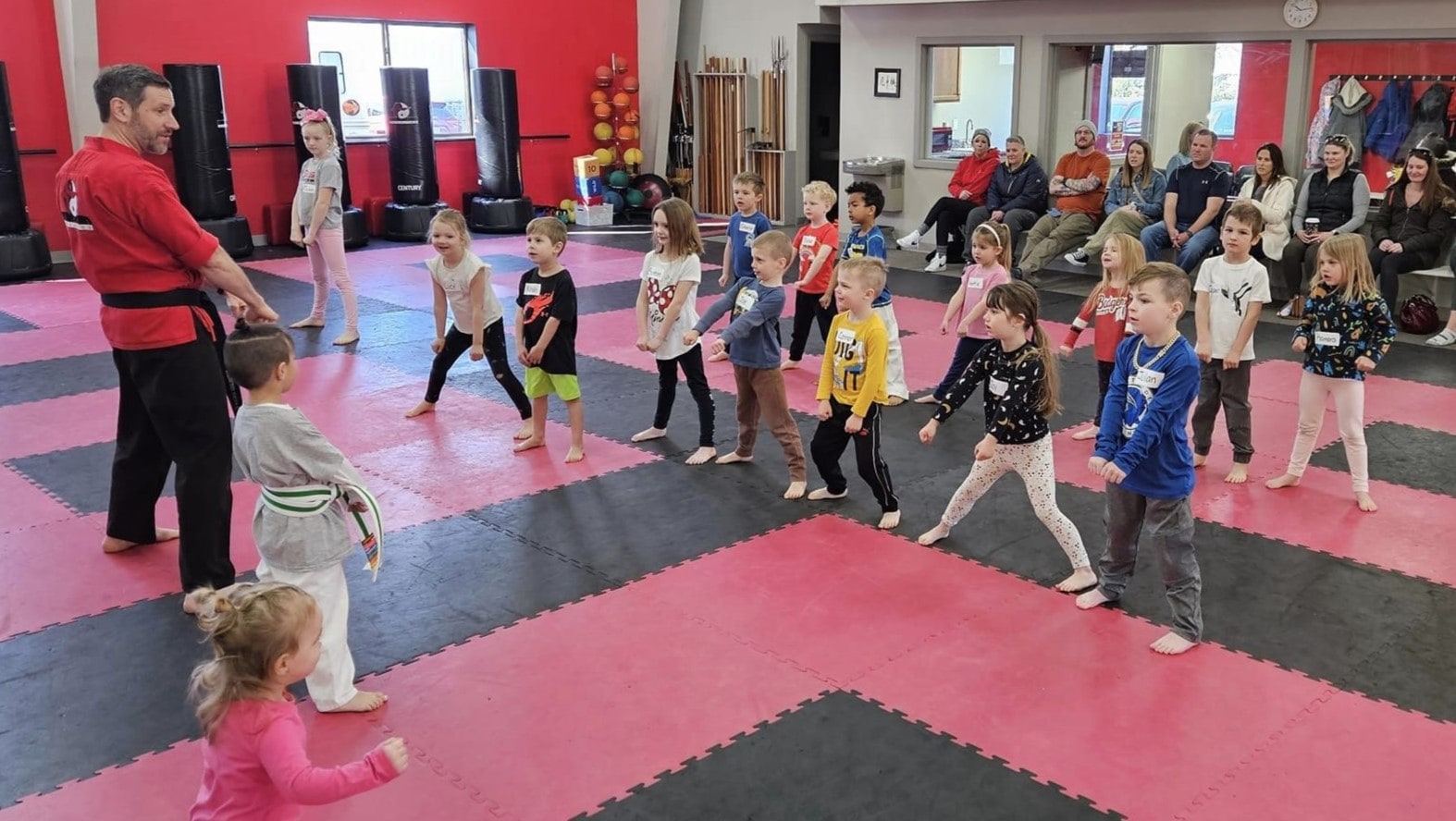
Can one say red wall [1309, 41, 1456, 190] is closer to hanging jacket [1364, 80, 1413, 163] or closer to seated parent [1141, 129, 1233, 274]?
hanging jacket [1364, 80, 1413, 163]

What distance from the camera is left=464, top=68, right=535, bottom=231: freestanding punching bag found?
1438cm

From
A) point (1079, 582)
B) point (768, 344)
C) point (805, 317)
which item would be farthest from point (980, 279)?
point (1079, 582)

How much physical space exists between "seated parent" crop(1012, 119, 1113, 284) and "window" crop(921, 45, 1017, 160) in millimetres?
3198

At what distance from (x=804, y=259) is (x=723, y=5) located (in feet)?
31.0

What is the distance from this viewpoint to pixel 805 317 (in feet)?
25.2

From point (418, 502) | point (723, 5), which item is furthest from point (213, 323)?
point (723, 5)

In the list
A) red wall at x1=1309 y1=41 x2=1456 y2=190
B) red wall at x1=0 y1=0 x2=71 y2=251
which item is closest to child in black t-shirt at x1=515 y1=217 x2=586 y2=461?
red wall at x1=1309 y1=41 x2=1456 y2=190

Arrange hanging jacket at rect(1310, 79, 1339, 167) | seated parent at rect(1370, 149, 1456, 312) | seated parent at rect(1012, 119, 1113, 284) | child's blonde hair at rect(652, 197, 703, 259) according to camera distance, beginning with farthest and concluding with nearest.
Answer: seated parent at rect(1012, 119, 1113, 284)
hanging jacket at rect(1310, 79, 1339, 167)
seated parent at rect(1370, 149, 1456, 312)
child's blonde hair at rect(652, 197, 703, 259)

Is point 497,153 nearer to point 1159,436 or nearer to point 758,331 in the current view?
point 758,331

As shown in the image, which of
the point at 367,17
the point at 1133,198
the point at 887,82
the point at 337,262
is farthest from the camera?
the point at 367,17

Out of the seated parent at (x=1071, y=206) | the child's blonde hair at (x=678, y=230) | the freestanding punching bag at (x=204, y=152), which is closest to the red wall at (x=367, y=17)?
the freestanding punching bag at (x=204, y=152)

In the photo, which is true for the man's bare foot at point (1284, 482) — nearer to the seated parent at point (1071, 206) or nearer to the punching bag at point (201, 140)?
the seated parent at point (1071, 206)

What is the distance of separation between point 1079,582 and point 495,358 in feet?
11.2

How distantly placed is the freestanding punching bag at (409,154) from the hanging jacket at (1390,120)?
10260 millimetres
